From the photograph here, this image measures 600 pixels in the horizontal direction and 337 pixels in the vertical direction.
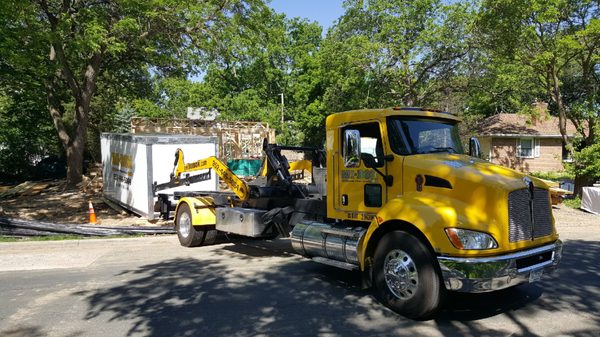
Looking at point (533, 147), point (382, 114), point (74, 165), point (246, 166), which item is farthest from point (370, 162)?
point (533, 147)

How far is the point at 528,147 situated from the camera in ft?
101

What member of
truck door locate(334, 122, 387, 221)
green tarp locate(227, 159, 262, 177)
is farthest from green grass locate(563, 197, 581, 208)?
green tarp locate(227, 159, 262, 177)

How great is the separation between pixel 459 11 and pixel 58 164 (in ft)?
79.0

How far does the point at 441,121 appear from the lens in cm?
659

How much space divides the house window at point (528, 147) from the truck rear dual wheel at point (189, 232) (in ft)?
86.0

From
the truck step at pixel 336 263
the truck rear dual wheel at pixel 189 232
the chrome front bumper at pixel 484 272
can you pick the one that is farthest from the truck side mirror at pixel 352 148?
the truck rear dual wheel at pixel 189 232

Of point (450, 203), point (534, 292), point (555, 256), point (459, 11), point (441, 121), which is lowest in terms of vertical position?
point (534, 292)

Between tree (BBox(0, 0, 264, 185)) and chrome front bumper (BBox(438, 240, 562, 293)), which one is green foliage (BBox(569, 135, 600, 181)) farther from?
chrome front bumper (BBox(438, 240, 562, 293))

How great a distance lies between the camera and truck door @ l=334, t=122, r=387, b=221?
6211 millimetres

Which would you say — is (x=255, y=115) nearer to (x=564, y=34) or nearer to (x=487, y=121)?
(x=487, y=121)

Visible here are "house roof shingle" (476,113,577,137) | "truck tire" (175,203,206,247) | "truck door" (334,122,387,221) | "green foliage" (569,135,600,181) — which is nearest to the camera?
"truck door" (334,122,387,221)

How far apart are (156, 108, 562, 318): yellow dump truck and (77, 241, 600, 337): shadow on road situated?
42cm

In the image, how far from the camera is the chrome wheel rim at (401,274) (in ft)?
17.4

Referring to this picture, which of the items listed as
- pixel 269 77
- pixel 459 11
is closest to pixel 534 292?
pixel 459 11
